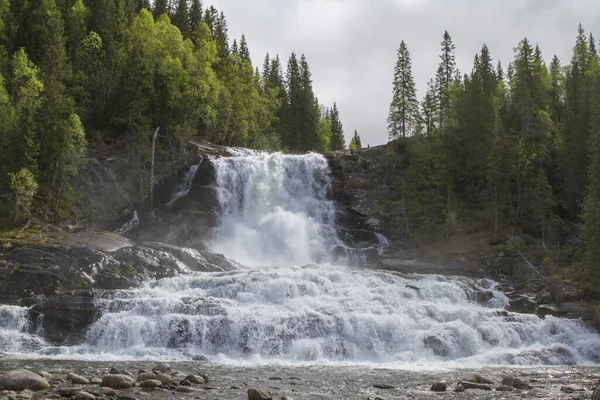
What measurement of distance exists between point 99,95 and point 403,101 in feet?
128

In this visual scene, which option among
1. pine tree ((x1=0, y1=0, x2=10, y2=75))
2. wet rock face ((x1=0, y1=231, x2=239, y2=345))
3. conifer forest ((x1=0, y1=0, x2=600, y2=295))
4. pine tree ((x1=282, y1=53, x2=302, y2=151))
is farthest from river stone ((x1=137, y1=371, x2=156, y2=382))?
pine tree ((x1=282, y1=53, x2=302, y2=151))

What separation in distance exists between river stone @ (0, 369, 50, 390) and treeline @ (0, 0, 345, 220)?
2626 centimetres

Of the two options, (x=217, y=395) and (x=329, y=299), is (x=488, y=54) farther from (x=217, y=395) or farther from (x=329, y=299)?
(x=217, y=395)

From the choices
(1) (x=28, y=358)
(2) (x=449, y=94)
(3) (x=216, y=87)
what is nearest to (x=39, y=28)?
(3) (x=216, y=87)

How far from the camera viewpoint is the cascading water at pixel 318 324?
24.6m

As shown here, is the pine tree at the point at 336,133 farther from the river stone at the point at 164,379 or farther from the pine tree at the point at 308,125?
the river stone at the point at 164,379

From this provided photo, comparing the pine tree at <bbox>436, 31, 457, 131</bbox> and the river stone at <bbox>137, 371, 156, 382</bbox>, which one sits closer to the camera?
the river stone at <bbox>137, 371, 156, 382</bbox>

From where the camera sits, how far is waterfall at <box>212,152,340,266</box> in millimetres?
45500

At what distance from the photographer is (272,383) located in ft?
56.5

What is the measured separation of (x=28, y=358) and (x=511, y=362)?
21.6 meters

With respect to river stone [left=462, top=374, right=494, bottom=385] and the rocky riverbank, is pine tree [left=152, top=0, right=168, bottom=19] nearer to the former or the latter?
the rocky riverbank

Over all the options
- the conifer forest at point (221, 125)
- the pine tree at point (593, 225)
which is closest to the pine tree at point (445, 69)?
the conifer forest at point (221, 125)

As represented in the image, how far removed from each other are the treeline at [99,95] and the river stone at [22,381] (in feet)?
86.2

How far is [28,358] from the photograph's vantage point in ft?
72.1
